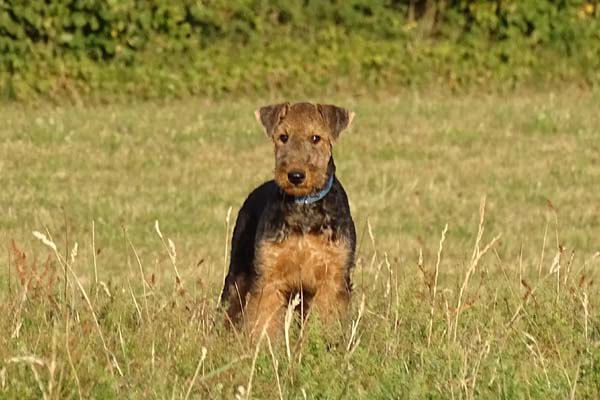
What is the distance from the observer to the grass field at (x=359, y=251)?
18.2ft

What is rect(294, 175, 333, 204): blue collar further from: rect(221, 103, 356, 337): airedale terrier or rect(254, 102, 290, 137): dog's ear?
rect(254, 102, 290, 137): dog's ear

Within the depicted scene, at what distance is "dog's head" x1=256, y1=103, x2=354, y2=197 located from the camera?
6.87m

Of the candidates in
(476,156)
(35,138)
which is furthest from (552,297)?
(35,138)

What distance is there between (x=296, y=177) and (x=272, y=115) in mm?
663

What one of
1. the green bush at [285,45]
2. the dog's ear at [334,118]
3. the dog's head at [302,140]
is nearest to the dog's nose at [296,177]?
the dog's head at [302,140]

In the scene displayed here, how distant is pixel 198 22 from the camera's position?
20.0 meters

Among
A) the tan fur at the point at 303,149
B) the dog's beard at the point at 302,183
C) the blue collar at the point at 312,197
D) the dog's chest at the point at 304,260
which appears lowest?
the dog's chest at the point at 304,260

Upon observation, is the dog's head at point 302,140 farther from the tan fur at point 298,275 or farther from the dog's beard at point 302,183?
the tan fur at point 298,275

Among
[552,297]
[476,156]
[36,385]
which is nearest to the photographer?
[36,385]

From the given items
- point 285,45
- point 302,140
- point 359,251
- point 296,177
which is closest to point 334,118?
point 302,140

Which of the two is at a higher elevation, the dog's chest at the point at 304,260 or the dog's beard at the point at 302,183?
the dog's beard at the point at 302,183

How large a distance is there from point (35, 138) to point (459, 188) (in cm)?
476

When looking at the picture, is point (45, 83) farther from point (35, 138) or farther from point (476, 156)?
point (476, 156)

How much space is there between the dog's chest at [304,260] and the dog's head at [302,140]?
0.23m
